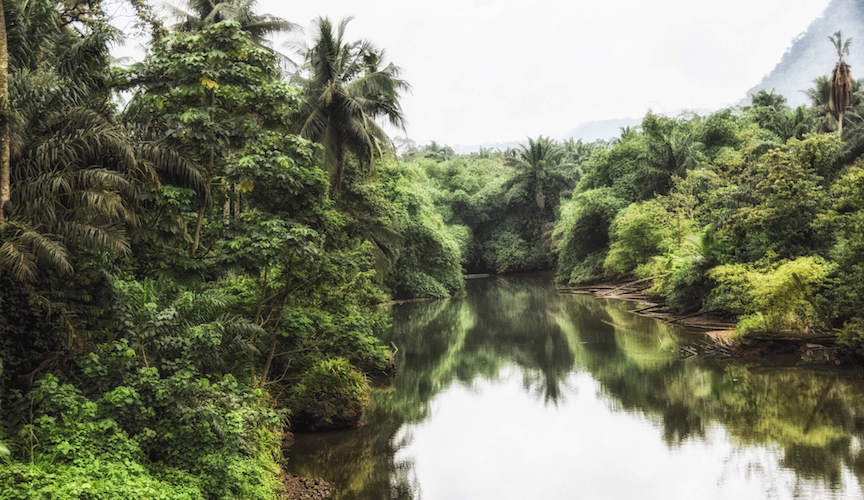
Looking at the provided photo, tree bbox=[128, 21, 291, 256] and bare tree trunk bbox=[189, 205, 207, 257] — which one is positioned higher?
tree bbox=[128, 21, 291, 256]

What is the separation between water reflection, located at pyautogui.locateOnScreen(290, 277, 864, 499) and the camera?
10438mm

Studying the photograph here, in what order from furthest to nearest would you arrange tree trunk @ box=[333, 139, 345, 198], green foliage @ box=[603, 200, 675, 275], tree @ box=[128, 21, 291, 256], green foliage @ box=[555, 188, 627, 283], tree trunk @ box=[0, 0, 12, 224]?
green foliage @ box=[555, 188, 627, 283], green foliage @ box=[603, 200, 675, 275], tree trunk @ box=[333, 139, 345, 198], tree @ box=[128, 21, 291, 256], tree trunk @ box=[0, 0, 12, 224]

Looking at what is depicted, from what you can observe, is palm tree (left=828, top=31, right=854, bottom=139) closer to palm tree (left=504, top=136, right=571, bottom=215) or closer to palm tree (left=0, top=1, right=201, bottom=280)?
palm tree (left=504, top=136, right=571, bottom=215)

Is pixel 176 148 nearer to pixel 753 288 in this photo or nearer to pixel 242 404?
pixel 242 404

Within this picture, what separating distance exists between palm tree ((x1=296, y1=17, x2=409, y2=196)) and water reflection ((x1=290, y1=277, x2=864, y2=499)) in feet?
22.5

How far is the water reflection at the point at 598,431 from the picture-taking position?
1044 cm

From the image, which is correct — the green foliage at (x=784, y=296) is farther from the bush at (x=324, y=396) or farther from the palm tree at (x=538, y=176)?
the palm tree at (x=538, y=176)

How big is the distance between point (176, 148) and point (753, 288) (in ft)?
51.6

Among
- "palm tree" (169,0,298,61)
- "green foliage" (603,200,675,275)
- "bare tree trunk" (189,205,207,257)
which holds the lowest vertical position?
"bare tree trunk" (189,205,207,257)

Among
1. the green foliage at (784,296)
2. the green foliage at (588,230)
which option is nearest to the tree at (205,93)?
the green foliage at (784,296)

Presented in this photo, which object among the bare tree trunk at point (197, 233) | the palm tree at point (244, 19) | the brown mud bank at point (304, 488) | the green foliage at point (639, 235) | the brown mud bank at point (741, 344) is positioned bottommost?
the brown mud bank at point (304, 488)

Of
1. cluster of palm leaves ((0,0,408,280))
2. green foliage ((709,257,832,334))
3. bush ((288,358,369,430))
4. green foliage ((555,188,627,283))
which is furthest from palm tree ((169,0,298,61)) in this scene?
green foliage ((555,188,627,283))

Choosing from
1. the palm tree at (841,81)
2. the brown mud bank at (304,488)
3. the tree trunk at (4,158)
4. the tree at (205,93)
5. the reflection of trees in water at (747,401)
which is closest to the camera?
the tree trunk at (4,158)

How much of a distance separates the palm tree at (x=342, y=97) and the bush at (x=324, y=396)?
7.85 m
